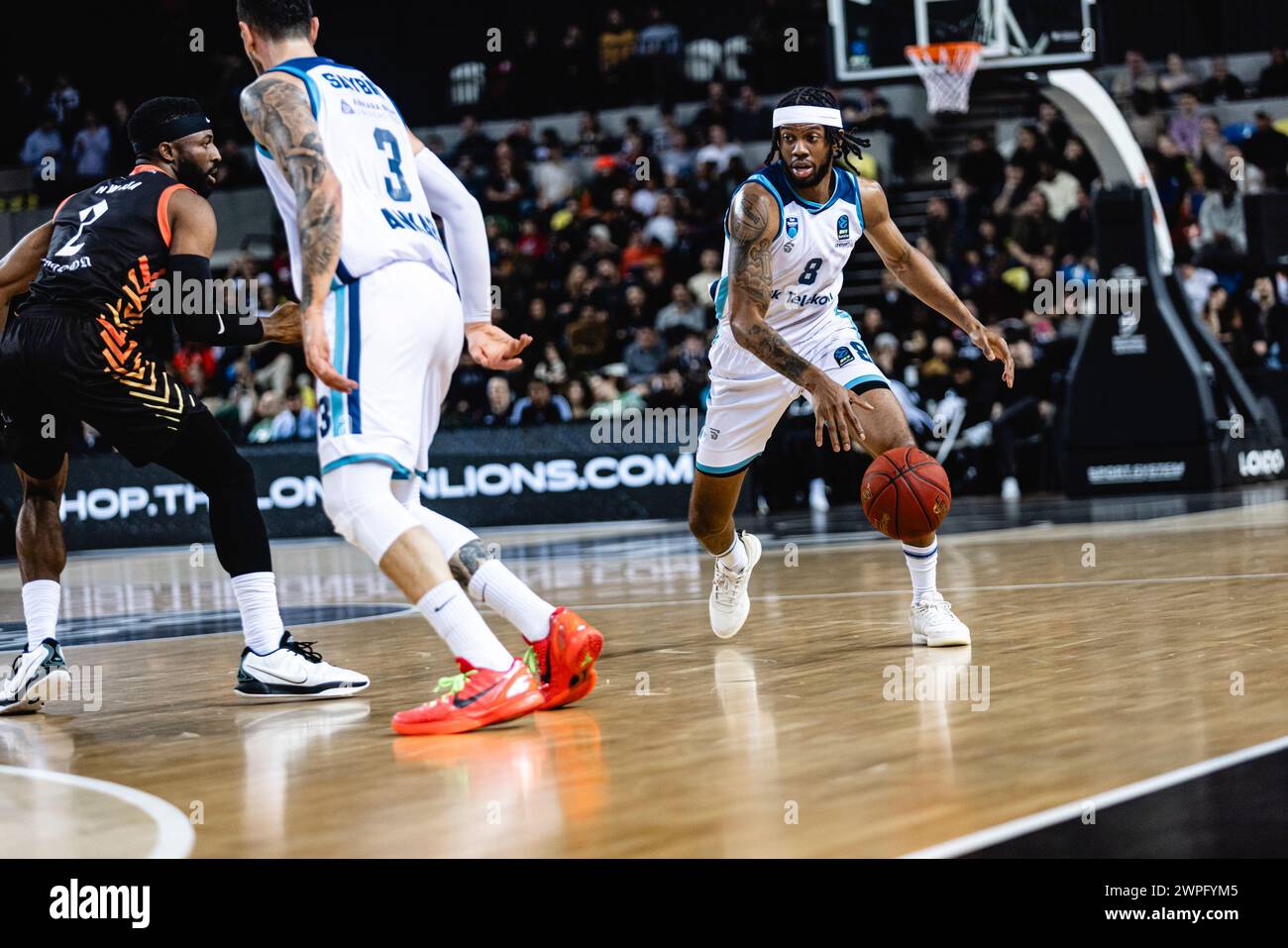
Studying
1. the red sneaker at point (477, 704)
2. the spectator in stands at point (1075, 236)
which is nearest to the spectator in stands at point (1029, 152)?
the spectator in stands at point (1075, 236)

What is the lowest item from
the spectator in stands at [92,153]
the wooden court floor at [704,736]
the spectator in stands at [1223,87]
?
the wooden court floor at [704,736]

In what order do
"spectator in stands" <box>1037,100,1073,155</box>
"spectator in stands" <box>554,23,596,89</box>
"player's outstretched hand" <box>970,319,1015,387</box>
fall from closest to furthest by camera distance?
"player's outstretched hand" <box>970,319,1015,387</box> → "spectator in stands" <box>1037,100,1073,155</box> → "spectator in stands" <box>554,23,596,89</box>

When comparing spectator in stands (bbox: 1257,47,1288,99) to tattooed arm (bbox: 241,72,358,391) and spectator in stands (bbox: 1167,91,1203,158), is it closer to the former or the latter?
spectator in stands (bbox: 1167,91,1203,158)

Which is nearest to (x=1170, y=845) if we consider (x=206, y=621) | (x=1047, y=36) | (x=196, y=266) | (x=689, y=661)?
(x=689, y=661)

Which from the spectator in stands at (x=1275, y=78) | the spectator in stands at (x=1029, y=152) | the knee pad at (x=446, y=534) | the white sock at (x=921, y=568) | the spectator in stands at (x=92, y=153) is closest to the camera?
the knee pad at (x=446, y=534)

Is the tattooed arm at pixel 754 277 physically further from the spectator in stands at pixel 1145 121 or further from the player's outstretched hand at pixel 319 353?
the spectator in stands at pixel 1145 121

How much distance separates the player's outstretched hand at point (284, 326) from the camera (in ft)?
16.4

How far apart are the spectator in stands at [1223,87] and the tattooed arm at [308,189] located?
17.8 metres

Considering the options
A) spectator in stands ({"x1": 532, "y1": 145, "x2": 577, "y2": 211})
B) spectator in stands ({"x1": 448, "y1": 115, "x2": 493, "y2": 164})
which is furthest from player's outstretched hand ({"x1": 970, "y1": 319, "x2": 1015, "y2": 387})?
spectator in stands ({"x1": 448, "y1": 115, "x2": 493, "y2": 164})

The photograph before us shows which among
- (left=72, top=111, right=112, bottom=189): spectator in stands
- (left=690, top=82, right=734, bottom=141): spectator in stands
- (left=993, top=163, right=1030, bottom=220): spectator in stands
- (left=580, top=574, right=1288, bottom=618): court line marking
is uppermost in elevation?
(left=72, top=111, right=112, bottom=189): spectator in stands

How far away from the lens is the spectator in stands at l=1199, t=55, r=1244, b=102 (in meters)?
20.1

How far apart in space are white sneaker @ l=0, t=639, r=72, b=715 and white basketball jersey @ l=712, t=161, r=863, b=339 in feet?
9.27

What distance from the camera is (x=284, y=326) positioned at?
197 inches

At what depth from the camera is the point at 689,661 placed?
5.95 meters
